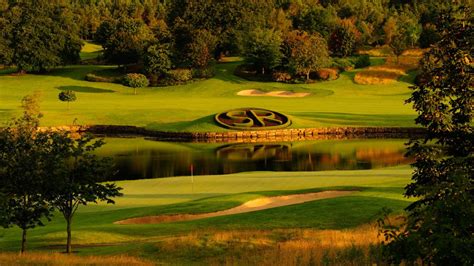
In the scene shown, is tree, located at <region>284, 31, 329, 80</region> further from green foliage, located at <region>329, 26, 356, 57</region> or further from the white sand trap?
the white sand trap

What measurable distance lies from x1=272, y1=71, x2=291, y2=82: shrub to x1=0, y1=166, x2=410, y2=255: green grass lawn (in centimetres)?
8351

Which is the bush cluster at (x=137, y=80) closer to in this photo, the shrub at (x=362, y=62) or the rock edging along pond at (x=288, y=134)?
the rock edging along pond at (x=288, y=134)

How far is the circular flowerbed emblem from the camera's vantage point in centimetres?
7881

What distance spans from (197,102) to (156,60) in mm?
24416

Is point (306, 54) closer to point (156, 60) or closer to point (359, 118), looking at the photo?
point (156, 60)

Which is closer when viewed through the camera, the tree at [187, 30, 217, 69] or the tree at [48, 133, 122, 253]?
the tree at [48, 133, 122, 253]

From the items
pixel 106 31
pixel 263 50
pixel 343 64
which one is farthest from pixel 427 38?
pixel 106 31

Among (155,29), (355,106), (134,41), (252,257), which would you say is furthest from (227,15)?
(252,257)

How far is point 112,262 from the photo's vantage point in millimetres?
17938

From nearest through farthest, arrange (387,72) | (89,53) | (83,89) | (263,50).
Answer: (83,89) < (387,72) < (263,50) < (89,53)

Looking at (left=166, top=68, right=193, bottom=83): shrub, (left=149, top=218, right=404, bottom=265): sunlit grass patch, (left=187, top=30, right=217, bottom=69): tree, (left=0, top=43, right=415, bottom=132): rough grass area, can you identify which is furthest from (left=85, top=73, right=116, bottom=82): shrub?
(left=149, top=218, right=404, bottom=265): sunlit grass patch

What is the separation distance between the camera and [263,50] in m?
127

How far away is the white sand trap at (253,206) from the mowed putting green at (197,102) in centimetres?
4423

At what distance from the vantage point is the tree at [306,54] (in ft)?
402
